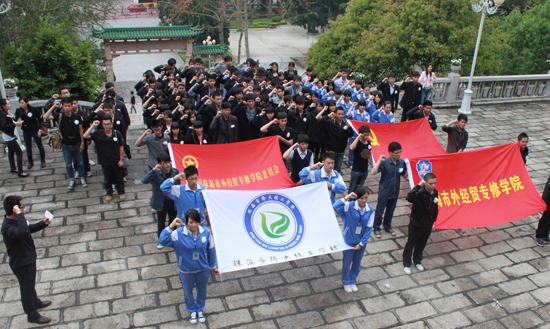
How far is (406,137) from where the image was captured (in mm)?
9094

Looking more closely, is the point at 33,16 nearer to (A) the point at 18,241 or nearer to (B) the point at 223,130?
(B) the point at 223,130

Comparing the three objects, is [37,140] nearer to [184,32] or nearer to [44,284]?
[44,284]

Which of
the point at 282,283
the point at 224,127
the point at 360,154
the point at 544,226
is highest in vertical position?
the point at 224,127

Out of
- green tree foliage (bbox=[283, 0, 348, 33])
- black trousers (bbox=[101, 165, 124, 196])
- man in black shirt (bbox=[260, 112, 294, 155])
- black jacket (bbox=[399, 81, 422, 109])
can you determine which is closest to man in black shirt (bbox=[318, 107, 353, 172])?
man in black shirt (bbox=[260, 112, 294, 155])

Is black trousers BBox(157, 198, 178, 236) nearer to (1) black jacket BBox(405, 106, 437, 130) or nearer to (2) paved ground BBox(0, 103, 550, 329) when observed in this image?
(2) paved ground BBox(0, 103, 550, 329)

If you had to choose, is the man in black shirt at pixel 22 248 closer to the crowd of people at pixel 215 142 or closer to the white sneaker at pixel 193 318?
the crowd of people at pixel 215 142

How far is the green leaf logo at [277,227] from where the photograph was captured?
5.98 m

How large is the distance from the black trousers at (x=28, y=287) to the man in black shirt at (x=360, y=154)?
5.34 m

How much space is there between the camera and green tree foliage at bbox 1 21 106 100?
1246 centimetres

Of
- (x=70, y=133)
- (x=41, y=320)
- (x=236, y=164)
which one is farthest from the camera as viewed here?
(x=70, y=133)

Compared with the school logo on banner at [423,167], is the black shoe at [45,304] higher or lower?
lower

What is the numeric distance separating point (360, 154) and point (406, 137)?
174 centimetres

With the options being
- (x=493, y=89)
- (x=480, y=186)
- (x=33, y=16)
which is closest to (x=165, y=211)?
(x=480, y=186)

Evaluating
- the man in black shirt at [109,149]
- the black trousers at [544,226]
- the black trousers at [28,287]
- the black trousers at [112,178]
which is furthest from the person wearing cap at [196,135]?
the black trousers at [544,226]
